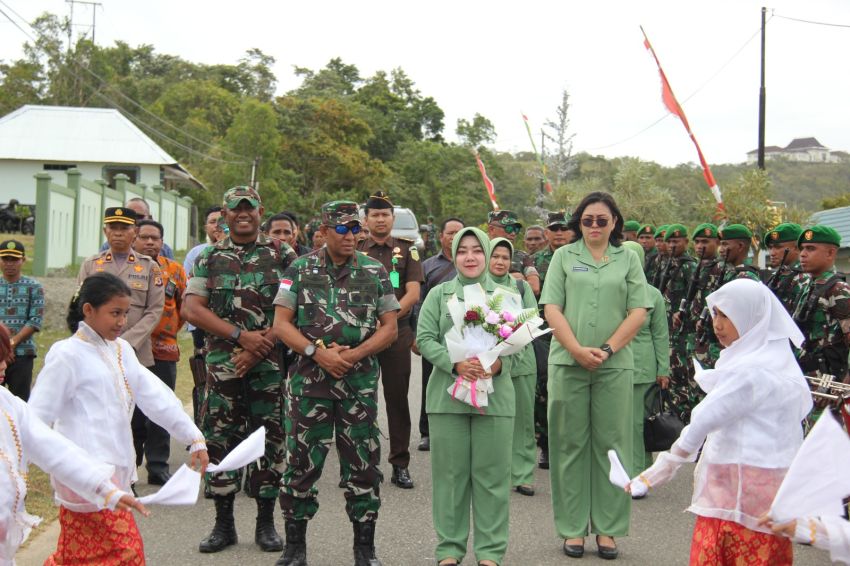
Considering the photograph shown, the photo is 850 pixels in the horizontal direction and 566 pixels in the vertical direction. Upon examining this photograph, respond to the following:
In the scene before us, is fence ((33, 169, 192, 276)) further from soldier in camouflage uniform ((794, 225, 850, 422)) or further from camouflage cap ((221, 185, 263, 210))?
soldier in camouflage uniform ((794, 225, 850, 422))

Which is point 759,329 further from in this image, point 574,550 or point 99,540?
point 99,540

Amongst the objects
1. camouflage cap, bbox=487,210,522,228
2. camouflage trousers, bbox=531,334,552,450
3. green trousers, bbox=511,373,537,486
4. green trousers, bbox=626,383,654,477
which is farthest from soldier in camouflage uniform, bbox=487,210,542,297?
green trousers, bbox=626,383,654,477

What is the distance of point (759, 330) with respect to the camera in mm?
4316

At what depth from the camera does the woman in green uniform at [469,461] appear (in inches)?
228

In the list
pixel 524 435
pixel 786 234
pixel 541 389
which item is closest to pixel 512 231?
pixel 541 389

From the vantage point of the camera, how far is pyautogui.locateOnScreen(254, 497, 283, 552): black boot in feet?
20.5

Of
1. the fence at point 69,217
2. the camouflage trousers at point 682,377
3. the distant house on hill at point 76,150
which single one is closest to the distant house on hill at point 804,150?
the distant house on hill at point 76,150

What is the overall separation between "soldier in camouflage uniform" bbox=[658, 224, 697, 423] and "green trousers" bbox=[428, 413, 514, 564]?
15.5ft

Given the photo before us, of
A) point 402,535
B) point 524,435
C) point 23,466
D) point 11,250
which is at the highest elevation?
point 11,250

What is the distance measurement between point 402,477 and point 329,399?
2.62 m

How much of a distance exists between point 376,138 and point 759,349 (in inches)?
2330

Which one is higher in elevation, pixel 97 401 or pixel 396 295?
pixel 396 295

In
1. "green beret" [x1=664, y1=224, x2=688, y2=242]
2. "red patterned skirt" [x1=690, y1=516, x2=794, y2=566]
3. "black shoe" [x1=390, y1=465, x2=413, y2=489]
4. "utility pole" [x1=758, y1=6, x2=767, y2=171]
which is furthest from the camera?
"utility pole" [x1=758, y1=6, x2=767, y2=171]

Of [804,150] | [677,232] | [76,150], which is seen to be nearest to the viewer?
[677,232]
